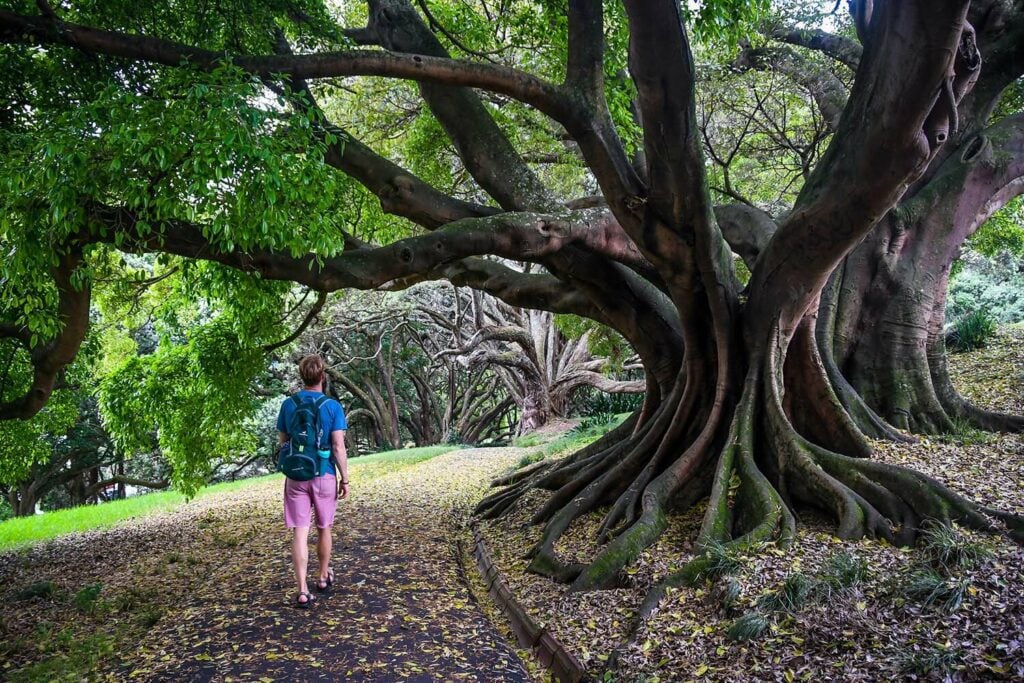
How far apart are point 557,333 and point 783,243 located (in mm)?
14427

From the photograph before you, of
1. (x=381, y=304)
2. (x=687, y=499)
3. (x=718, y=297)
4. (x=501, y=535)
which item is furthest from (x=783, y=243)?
(x=381, y=304)

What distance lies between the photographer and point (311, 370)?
530 cm

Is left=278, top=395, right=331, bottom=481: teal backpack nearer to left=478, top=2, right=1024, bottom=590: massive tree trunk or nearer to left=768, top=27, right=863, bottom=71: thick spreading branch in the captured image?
left=478, top=2, right=1024, bottom=590: massive tree trunk

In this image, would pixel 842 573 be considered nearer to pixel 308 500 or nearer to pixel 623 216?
pixel 623 216

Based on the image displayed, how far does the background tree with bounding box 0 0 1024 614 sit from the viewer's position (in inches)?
167

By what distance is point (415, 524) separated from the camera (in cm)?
868

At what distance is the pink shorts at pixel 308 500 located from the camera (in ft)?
16.8

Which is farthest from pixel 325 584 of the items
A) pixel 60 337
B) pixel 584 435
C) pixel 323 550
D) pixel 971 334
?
pixel 971 334

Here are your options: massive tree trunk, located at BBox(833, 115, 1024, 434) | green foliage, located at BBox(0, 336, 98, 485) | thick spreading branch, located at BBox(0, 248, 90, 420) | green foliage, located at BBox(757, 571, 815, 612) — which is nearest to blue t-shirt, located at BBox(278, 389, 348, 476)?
thick spreading branch, located at BBox(0, 248, 90, 420)

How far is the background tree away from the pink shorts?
5.40 feet

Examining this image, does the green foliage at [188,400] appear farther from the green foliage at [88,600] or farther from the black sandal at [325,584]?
the black sandal at [325,584]

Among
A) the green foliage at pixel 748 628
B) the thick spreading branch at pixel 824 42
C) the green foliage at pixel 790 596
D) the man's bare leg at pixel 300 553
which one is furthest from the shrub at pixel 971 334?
the man's bare leg at pixel 300 553

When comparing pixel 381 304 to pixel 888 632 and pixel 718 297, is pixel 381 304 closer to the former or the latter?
pixel 718 297

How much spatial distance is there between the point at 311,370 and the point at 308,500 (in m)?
1.00
